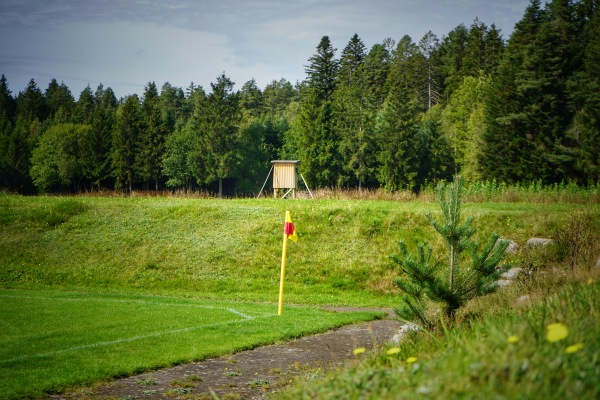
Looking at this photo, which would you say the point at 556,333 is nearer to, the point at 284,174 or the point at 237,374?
the point at 237,374

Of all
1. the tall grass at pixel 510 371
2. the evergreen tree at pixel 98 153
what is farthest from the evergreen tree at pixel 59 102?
the tall grass at pixel 510 371

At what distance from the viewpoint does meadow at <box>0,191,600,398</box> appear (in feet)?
46.5

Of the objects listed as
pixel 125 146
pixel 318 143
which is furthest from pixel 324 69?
pixel 125 146

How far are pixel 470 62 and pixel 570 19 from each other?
22508 millimetres

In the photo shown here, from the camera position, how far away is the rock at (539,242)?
60.9ft

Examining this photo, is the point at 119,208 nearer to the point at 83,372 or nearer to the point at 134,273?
the point at 134,273

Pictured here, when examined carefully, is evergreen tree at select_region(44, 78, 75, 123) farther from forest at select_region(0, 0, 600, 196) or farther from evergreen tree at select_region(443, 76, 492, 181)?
evergreen tree at select_region(443, 76, 492, 181)

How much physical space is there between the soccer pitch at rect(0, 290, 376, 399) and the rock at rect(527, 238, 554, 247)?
282 inches

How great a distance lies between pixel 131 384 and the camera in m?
8.46

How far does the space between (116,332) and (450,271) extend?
7.41 meters

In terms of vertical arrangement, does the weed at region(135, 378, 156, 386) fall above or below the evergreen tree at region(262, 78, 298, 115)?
below

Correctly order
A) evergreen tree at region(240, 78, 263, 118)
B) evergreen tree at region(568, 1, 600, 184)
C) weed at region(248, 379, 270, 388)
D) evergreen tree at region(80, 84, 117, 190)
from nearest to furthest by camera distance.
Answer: weed at region(248, 379, 270, 388) < evergreen tree at region(568, 1, 600, 184) < evergreen tree at region(80, 84, 117, 190) < evergreen tree at region(240, 78, 263, 118)

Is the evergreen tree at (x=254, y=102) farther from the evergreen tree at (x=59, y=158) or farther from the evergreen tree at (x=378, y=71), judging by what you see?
the evergreen tree at (x=59, y=158)

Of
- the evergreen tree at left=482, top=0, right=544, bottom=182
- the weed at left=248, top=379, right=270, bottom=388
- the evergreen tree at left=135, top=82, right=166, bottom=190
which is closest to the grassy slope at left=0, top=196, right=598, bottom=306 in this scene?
the weed at left=248, top=379, right=270, bottom=388
